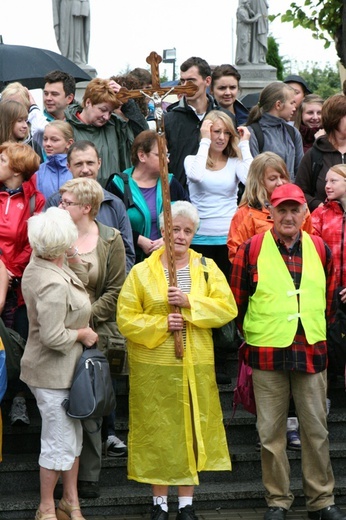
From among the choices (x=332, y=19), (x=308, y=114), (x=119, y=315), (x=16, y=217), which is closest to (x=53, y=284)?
(x=119, y=315)

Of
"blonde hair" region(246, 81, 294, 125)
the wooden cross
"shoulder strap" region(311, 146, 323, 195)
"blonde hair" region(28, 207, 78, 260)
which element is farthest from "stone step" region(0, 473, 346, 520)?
"blonde hair" region(246, 81, 294, 125)

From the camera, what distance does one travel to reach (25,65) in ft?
41.9

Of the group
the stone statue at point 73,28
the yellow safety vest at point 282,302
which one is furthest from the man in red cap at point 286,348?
the stone statue at point 73,28

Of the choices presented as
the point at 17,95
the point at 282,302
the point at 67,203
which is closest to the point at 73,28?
the point at 17,95

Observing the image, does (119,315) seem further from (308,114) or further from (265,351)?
(308,114)

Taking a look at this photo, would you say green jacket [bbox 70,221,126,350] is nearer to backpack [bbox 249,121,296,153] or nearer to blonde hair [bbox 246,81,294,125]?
backpack [bbox 249,121,296,153]

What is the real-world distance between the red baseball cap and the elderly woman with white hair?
131 cm

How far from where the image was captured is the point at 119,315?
23.9 feet

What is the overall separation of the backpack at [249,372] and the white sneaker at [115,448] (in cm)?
81

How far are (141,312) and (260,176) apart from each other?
57.2 inches

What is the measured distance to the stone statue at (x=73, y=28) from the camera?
2555cm

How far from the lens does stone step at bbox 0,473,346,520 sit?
7.48 metres

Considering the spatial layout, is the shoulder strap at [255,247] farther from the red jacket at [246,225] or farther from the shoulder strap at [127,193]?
the shoulder strap at [127,193]

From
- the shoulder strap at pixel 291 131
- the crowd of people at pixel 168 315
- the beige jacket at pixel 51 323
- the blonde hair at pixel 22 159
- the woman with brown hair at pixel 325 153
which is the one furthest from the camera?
the shoulder strap at pixel 291 131
